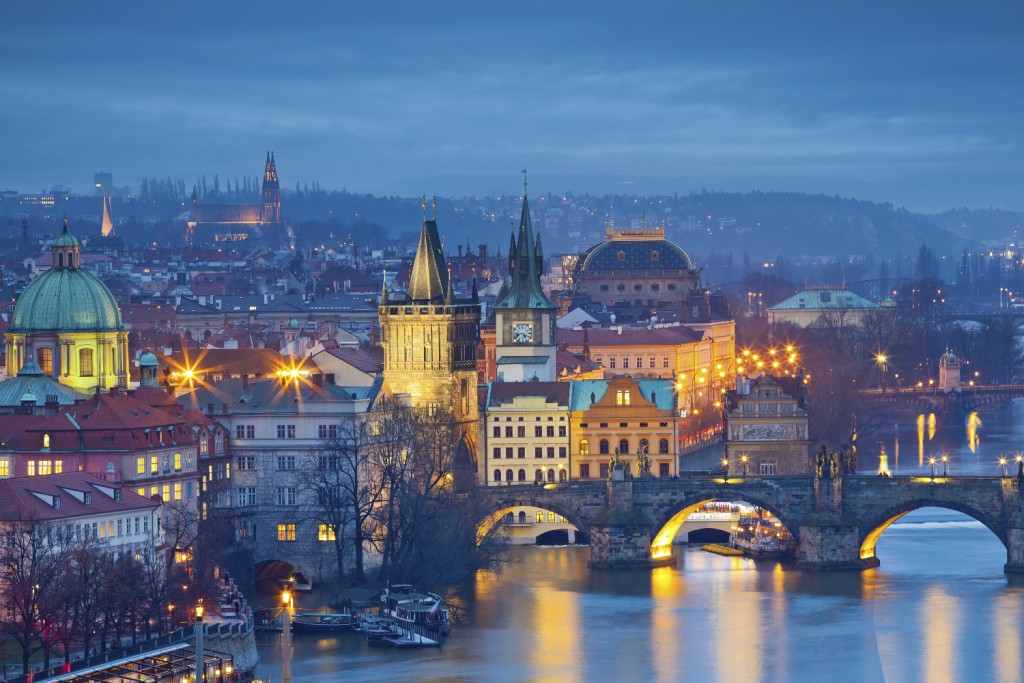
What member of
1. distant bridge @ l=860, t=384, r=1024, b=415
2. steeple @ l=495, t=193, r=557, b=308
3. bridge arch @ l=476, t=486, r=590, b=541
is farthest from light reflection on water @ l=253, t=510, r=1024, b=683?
distant bridge @ l=860, t=384, r=1024, b=415

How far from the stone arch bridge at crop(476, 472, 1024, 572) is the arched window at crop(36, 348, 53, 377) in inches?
587

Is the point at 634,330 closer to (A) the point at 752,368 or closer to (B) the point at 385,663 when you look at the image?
(A) the point at 752,368

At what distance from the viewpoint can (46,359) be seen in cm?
10775

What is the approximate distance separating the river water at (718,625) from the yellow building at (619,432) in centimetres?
689

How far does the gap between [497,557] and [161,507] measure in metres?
14.4

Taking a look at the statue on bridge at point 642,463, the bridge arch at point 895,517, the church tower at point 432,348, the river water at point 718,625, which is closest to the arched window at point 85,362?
the church tower at point 432,348

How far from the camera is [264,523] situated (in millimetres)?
99375

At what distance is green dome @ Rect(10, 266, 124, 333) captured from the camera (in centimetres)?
10794

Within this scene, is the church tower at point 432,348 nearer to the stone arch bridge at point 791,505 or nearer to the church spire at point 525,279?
the stone arch bridge at point 791,505

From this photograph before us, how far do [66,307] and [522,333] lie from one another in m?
27.0

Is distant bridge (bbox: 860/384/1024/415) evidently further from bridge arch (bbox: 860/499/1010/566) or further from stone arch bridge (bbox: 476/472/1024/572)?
bridge arch (bbox: 860/499/1010/566)

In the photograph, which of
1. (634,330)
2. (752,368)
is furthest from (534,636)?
(752,368)

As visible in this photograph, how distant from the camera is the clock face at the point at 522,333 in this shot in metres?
130

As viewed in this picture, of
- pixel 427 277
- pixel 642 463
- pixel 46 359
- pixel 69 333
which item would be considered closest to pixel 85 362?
pixel 69 333
